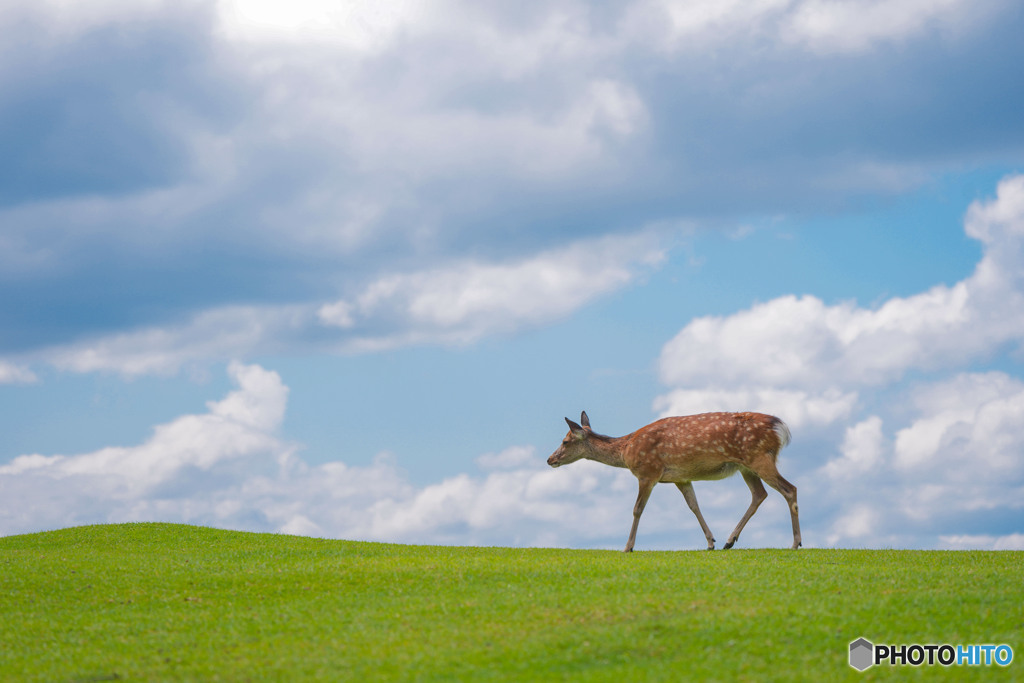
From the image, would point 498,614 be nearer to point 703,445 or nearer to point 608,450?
point 703,445

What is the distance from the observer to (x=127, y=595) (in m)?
16.3

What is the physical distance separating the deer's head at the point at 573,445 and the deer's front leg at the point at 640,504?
283 centimetres

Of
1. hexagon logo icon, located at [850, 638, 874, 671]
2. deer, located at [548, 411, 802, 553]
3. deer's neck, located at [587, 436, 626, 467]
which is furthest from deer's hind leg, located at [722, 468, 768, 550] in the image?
hexagon logo icon, located at [850, 638, 874, 671]

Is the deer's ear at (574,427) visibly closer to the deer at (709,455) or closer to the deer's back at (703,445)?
the deer at (709,455)

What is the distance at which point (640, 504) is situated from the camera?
21.6 metres

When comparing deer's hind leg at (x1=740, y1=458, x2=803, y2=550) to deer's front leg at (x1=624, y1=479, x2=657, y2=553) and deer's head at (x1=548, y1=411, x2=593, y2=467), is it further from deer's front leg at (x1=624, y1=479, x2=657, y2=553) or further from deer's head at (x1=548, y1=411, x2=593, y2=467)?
deer's head at (x1=548, y1=411, x2=593, y2=467)

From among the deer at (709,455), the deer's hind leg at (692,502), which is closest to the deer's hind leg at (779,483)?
the deer at (709,455)

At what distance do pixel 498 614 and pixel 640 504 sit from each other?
9.15 m

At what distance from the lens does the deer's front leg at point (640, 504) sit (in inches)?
845

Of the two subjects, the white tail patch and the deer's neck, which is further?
the deer's neck

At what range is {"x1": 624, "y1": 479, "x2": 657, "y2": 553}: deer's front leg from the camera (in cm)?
2147

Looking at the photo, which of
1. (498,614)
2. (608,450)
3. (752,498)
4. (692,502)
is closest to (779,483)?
Result: (752,498)

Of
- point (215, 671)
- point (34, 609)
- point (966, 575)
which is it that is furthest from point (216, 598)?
point (966, 575)

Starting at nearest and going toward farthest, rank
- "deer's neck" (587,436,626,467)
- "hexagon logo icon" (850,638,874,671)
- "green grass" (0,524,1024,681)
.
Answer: "hexagon logo icon" (850,638,874,671)
"green grass" (0,524,1024,681)
"deer's neck" (587,436,626,467)
